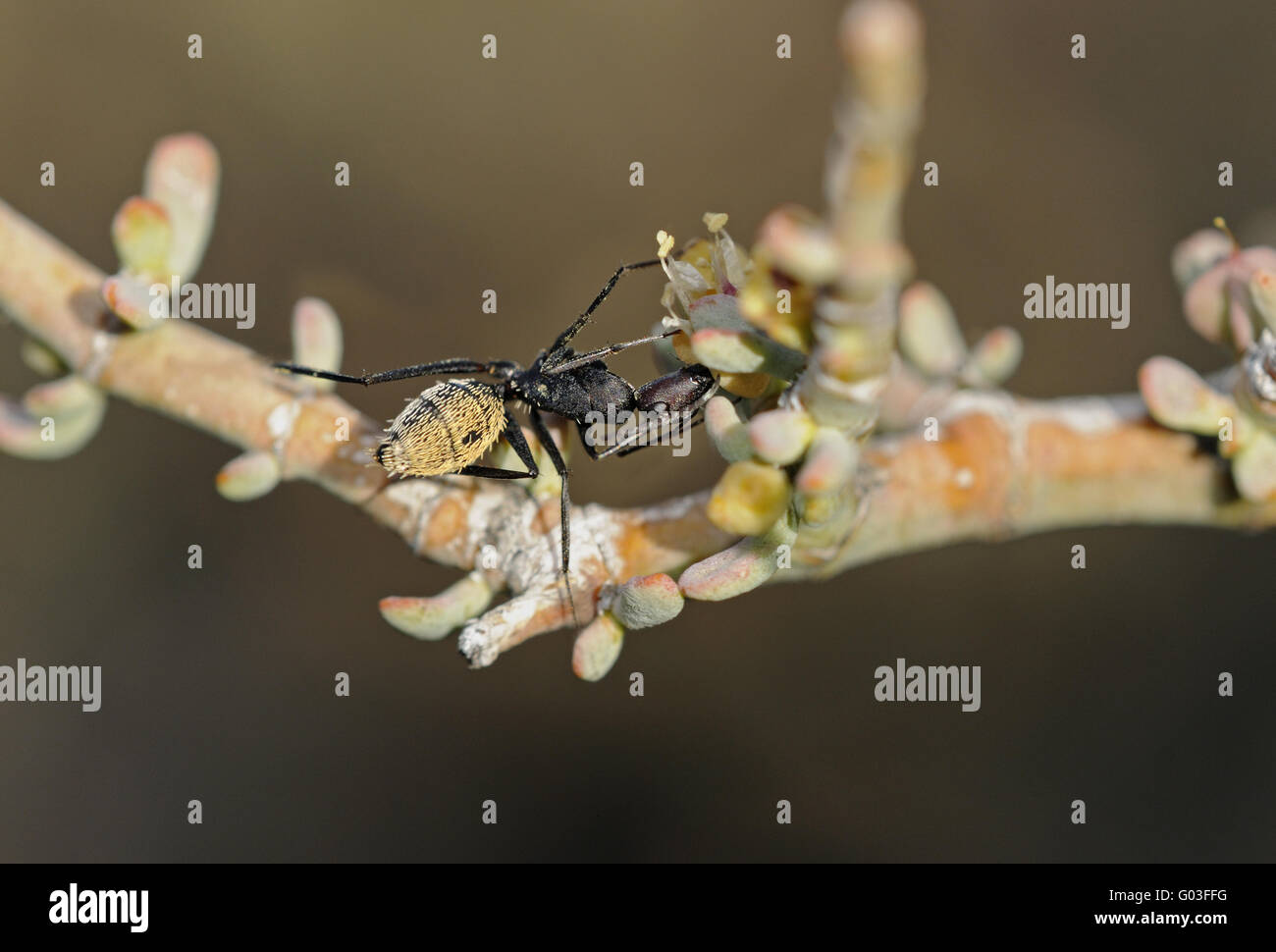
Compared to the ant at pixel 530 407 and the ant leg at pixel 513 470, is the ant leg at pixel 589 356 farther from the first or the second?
the ant leg at pixel 513 470

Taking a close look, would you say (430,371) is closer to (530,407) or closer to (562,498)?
(530,407)

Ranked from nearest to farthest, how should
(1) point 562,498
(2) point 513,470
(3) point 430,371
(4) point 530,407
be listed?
(1) point 562,498
(2) point 513,470
(4) point 530,407
(3) point 430,371

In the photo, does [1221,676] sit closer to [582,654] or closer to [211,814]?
[582,654]

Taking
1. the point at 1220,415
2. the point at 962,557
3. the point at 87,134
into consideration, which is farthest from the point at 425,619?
the point at 87,134

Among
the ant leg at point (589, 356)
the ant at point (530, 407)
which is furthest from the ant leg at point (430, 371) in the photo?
the ant leg at point (589, 356)

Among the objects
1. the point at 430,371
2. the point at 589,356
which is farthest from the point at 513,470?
the point at 430,371

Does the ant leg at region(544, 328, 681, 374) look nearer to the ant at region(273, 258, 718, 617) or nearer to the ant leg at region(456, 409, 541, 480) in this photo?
the ant at region(273, 258, 718, 617)
